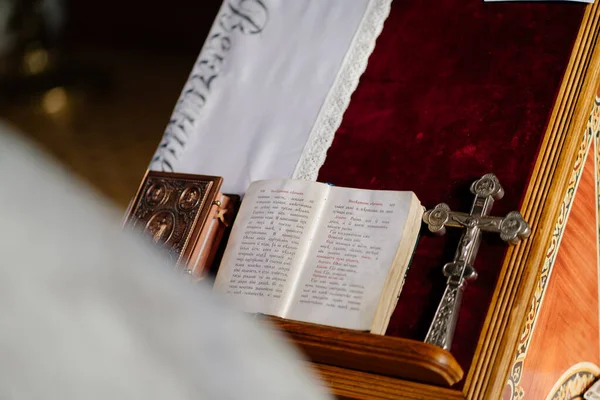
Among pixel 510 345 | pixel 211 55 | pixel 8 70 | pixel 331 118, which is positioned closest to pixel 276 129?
pixel 331 118

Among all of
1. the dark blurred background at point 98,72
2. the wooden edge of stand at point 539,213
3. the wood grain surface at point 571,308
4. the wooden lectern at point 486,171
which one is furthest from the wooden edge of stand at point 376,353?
the dark blurred background at point 98,72

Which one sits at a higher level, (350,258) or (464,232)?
(464,232)

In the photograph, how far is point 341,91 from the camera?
2402mm

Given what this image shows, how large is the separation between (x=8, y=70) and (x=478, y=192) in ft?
14.3

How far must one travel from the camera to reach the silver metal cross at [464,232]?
1.77m

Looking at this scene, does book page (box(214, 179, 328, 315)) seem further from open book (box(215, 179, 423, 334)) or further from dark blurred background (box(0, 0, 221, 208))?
dark blurred background (box(0, 0, 221, 208))

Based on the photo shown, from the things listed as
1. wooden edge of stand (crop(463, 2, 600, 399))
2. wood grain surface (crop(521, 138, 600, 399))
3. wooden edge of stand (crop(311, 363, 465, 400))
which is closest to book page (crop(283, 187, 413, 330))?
wooden edge of stand (crop(311, 363, 465, 400))

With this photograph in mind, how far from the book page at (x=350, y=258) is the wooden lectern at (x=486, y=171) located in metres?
0.09

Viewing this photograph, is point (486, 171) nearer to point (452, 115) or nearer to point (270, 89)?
point (452, 115)

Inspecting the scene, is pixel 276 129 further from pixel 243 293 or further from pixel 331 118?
pixel 243 293

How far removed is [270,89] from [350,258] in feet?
2.71

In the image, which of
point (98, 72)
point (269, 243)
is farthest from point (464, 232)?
point (98, 72)

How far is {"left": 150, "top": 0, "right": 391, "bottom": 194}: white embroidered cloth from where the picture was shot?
2383 millimetres

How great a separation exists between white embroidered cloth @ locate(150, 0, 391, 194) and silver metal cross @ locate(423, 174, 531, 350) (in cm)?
47
